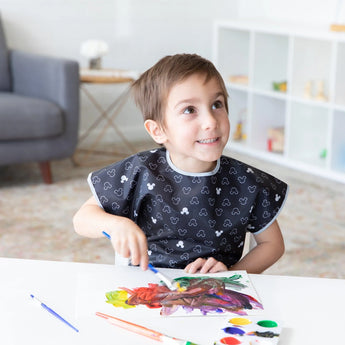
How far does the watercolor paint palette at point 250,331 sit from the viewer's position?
75 cm

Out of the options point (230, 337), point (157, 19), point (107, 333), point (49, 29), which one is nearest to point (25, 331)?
point (107, 333)

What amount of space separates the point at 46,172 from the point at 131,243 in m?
2.40

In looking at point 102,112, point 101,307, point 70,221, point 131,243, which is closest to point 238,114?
point 102,112

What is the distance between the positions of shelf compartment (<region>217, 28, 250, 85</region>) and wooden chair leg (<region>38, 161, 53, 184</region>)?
4.51 feet

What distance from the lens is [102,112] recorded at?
412 centimetres

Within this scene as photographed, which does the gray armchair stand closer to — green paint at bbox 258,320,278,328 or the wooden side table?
the wooden side table

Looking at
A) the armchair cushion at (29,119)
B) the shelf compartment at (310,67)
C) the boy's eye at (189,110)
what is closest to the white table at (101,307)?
the boy's eye at (189,110)

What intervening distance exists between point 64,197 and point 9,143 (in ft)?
1.21

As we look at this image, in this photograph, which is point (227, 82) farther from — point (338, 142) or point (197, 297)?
point (197, 297)

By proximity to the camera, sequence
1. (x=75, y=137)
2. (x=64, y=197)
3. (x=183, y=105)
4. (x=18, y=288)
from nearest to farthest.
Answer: (x=18, y=288) → (x=183, y=105) → (x=64, y=197) → (x=75, y=137)

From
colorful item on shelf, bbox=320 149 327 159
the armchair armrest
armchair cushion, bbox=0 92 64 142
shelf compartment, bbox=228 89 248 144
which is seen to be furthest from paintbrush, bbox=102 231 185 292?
shelf compartment, bbox=228 89 248 144

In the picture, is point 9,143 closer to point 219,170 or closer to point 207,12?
point 207,12

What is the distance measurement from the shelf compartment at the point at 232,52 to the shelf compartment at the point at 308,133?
0.52 metres

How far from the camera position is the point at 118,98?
4.17 metres
